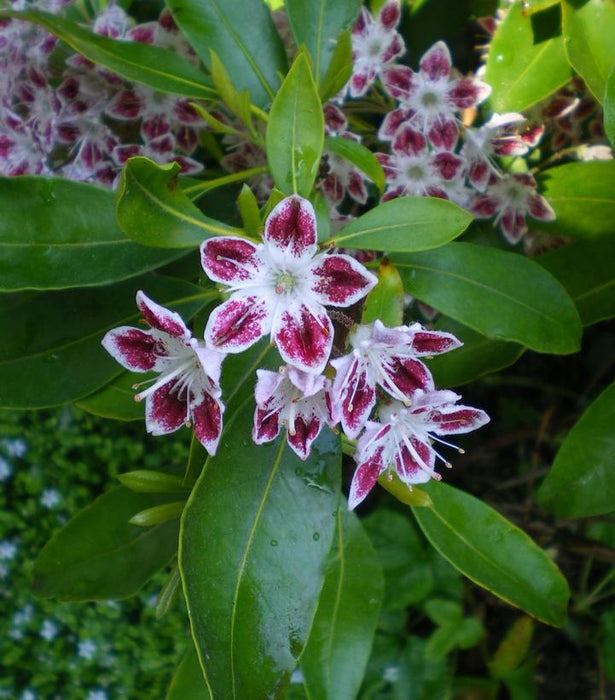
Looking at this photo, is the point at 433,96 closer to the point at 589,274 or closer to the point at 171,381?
the point at 589,274

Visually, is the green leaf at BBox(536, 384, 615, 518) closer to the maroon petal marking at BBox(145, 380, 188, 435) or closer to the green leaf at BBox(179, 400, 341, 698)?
the green leaf at BBox(179, 400, 341, 698)

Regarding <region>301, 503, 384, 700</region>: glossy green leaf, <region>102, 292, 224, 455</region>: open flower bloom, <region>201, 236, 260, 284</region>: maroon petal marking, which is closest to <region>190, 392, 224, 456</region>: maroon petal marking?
<region>102, 292, 224, 455</region>: open flower bloom

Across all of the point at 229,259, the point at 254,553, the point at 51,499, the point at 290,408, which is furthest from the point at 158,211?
the point at 51,499

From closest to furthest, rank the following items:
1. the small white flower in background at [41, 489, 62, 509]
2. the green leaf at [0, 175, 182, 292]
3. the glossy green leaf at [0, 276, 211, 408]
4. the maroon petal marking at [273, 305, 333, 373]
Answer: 1. the maroon petal marking at [273, 305, 333, 373]
2. the green leaf at [0, 175, 182, 292]
3. the glossy green leaf at [0, 276, 211, 408]
4. the small white flower in background at [41, 489, 62, 509]

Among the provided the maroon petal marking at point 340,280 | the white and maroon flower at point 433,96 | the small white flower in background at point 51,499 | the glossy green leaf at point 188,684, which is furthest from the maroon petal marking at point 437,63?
the small white flower in background at point 51,499

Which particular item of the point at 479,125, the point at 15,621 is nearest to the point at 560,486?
the point at 479,125

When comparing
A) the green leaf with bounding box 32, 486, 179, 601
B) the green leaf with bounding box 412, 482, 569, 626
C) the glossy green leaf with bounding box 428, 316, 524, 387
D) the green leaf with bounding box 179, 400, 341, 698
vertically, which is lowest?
the green leaf with bounding box 32, 486, 179, 601
